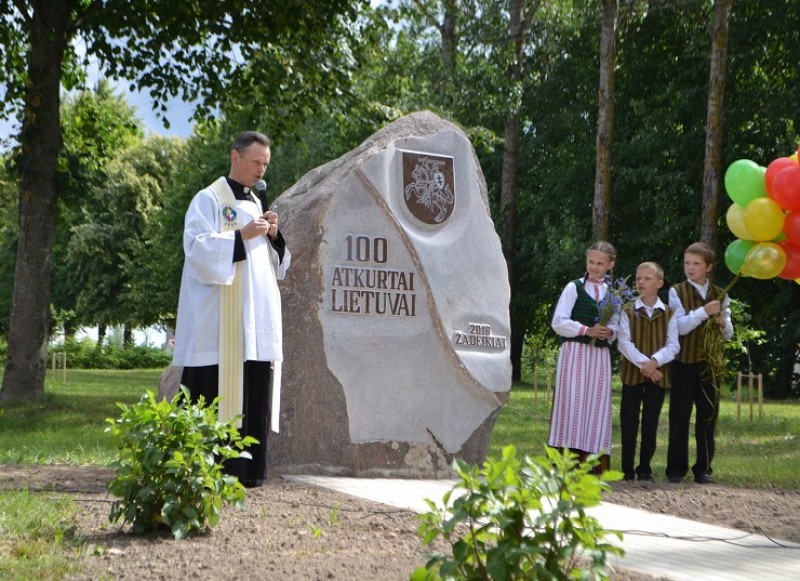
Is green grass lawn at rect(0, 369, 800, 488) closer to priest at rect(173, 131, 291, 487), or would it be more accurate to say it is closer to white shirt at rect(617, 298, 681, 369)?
priest at rect(173, 131, 291, 487)

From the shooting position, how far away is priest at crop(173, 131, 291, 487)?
634 centimetres

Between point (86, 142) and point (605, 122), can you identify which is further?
point (605, 122)

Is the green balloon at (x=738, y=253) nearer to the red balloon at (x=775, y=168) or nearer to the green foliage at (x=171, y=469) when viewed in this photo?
the red balloon at (x=775, y=168)

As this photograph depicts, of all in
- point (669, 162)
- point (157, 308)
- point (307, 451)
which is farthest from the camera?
point (157, 308)

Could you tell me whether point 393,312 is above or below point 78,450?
above

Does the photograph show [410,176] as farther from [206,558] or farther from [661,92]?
[661,92]

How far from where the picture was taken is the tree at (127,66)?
13.5 metres

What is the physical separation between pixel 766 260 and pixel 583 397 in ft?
5.44

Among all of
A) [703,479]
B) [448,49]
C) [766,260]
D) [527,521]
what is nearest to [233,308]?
[527,521]

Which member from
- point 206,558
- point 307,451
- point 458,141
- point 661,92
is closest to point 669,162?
point 661,92

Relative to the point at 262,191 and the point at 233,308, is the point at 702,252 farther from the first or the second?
the point at 233,308

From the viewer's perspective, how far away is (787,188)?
7.53m

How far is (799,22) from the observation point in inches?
925

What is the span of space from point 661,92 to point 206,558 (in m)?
23.3
